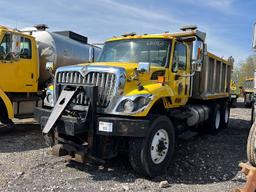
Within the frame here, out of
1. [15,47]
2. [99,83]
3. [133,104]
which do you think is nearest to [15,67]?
[15,47]

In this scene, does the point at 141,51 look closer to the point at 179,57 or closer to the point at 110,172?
the point at 179,57

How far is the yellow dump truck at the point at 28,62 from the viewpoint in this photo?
816 centimetres

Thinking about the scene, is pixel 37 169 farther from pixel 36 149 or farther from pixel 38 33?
pixel 38 33

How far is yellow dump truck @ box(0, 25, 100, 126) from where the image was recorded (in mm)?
8164

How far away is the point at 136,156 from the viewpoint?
5.30 m

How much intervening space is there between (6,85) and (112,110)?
13.7ft

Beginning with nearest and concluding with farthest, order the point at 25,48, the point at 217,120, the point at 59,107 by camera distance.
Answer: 1. the point at 59,107
2. the point at 25,48
3. the point at 217,120

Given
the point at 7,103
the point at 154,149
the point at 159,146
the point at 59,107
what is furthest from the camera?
the point at 7,103

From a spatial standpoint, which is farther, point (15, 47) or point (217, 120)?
point (217, 120)

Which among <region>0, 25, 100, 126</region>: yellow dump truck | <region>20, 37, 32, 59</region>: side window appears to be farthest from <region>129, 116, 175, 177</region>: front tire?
<region>20, 37, 32, 59</region>: side window

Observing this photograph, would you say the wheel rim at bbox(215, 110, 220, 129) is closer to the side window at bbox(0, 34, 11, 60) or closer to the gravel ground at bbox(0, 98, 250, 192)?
the gravel ground at bbox(0, 98, 250, 192)

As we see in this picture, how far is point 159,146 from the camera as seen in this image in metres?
5.68

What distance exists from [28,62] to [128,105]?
459 cm

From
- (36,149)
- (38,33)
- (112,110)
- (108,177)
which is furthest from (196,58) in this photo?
(38,33)
